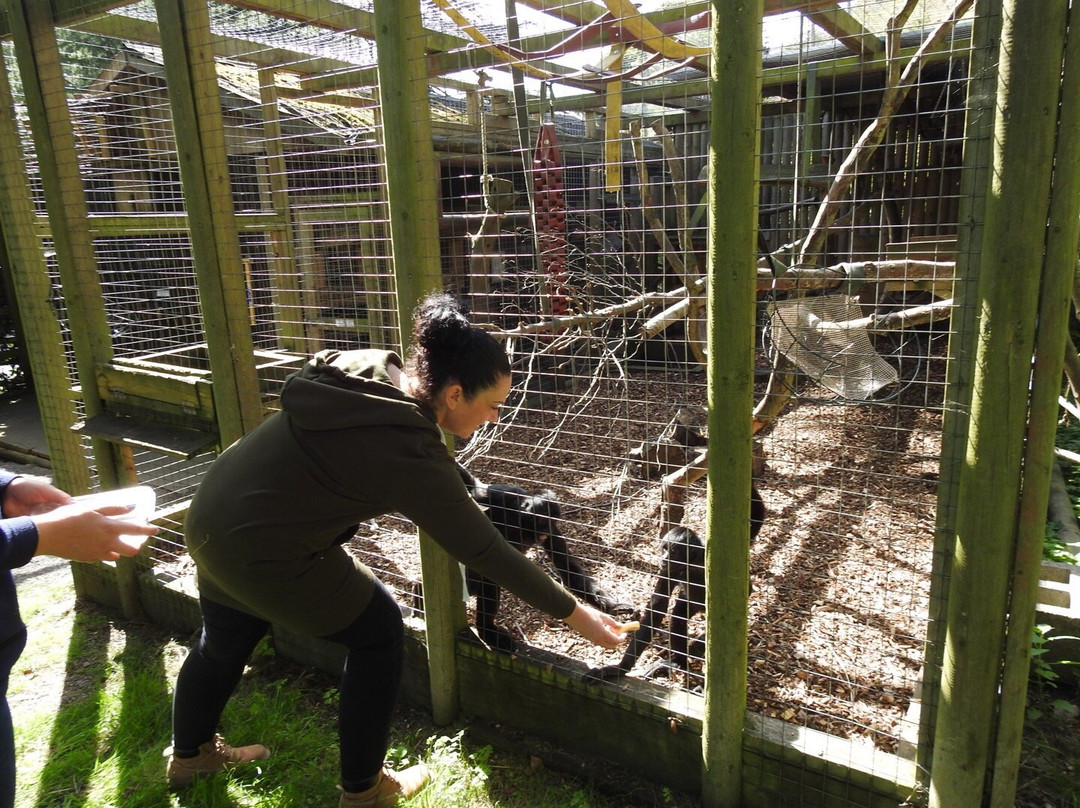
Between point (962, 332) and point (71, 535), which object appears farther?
point (962, 332)

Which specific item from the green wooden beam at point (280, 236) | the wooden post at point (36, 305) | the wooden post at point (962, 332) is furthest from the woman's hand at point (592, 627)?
the wooden post at point (36, 305)

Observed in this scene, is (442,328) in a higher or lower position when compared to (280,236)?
lower

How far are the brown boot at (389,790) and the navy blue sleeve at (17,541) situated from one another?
1348 mm

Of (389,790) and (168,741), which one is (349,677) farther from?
(168,741)

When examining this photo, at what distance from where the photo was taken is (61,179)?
3.68m

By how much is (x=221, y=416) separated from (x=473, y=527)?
1.93 metres

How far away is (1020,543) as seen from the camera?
6.15 feet

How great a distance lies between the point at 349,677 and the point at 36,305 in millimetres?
3006

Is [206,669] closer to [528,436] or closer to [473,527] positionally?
[473,527]

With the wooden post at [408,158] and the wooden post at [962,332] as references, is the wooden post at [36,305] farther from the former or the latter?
the wooden post at [962,332]

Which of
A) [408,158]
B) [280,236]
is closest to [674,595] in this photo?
[408,158]

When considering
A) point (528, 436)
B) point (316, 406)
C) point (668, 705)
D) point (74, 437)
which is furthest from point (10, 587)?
point (528, 436)

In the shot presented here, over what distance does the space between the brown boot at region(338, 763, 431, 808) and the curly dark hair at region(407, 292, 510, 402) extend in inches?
52.4

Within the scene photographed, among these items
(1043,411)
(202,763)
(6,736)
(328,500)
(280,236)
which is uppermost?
(280,236)
